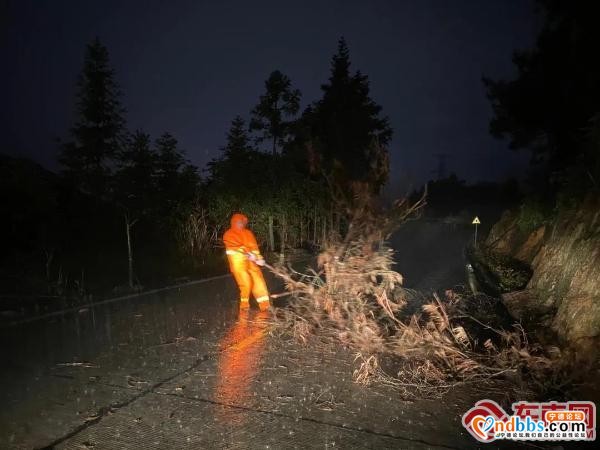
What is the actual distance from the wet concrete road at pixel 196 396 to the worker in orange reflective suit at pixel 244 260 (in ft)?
3.94

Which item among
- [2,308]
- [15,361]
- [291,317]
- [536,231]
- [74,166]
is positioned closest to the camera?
[15,361]

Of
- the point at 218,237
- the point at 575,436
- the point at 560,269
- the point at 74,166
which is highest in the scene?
the point at 74,166

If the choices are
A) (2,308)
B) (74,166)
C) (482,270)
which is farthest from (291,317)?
(74,166)

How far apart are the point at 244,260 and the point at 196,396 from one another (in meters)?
4.15

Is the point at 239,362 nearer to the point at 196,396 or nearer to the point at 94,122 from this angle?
the point at 196,396

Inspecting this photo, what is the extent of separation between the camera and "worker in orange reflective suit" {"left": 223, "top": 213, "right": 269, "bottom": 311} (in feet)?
28.3

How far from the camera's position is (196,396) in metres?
4.70

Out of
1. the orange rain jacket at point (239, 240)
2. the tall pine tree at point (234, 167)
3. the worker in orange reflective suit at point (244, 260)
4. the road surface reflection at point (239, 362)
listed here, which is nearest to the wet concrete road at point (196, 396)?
the road surface reflection at point (239, 362)

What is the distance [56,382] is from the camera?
513 centimetres

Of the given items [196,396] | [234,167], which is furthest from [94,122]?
[196,396]

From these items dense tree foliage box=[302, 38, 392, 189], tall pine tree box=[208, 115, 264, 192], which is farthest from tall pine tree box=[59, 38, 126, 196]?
dense tree foliage box=[302, 38, 392, 189]

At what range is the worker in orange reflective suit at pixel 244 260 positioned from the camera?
8641 mm

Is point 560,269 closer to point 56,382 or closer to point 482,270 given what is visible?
point 482,270

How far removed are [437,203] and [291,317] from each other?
228ft
